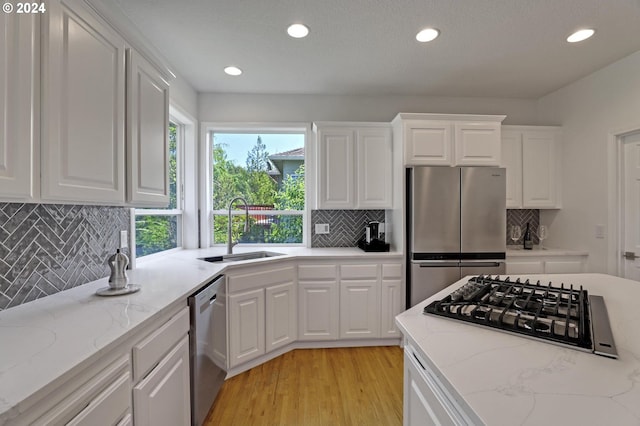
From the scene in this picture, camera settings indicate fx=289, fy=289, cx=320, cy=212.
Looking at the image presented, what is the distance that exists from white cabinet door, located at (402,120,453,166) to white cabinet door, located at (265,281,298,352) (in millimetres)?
1645

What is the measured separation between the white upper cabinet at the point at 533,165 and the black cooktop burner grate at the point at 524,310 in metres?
2.21

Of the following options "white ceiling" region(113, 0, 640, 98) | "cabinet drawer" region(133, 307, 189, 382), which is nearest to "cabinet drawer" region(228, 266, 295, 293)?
"cabinet drawer" region(133, 307, 189, 382)

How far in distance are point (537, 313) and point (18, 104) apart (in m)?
1.87

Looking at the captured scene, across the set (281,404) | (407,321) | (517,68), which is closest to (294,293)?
(281,404)

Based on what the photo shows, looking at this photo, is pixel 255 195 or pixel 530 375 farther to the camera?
pixel 255 195

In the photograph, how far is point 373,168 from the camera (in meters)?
3.01

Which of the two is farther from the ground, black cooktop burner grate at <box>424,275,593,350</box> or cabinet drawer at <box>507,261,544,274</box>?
black cooktop burner grate at <box>424,275,593,350</box>

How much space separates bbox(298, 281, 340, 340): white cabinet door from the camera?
271 centimetres

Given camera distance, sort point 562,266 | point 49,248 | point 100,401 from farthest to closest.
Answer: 1. point 562,266
2. point 49,248
3. point 100,401

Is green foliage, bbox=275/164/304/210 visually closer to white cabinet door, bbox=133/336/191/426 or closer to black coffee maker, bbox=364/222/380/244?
black coffee maker, bbox=364/222/380/244

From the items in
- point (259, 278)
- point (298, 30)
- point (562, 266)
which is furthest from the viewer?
point (562, 266)

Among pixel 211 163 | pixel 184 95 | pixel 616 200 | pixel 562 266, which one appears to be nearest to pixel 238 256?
pixel 211 163

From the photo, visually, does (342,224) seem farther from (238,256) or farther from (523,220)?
(523,220)

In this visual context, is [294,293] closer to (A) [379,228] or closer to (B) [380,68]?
(A) [379,228]
